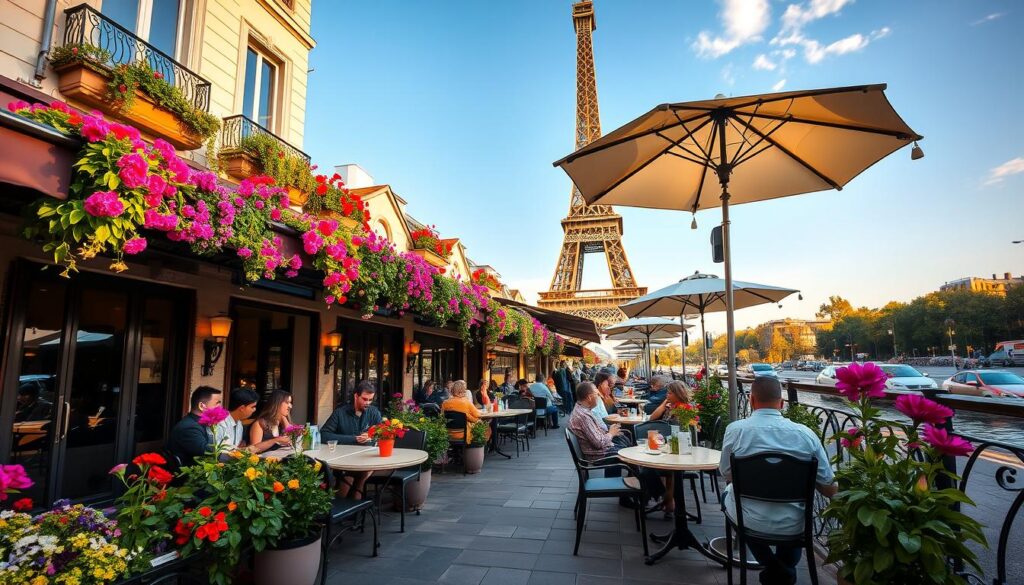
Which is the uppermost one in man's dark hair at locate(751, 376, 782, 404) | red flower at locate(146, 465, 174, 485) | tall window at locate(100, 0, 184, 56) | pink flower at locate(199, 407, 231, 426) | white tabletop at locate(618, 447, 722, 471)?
tall window at locate(100, 0, 184, 56)

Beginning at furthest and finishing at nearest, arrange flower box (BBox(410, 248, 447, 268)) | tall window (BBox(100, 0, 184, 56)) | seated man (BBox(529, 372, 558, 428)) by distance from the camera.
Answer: flower box (BBox(410, 248, 447, 268)), seated man (BBox(529, 372, 558, 428)), tall window (BBox(100, 0, 184, 56))

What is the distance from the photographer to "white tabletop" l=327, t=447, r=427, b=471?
3.58 m

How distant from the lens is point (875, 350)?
191 feet

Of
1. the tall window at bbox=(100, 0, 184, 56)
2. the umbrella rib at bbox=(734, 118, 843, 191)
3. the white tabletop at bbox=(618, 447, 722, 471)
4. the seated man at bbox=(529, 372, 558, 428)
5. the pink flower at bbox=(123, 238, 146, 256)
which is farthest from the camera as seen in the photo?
the seated man at bbox=(529, 372, 558, 428)

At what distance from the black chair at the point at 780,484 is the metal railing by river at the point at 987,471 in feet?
0.75

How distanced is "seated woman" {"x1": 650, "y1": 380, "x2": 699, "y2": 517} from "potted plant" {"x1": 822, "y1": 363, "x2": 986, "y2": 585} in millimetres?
1977

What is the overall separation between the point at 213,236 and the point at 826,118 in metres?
4.43

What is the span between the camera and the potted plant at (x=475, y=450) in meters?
6.53

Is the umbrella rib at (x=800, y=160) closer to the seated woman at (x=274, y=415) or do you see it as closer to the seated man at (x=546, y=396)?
the seated woman at (x=274, y=415)

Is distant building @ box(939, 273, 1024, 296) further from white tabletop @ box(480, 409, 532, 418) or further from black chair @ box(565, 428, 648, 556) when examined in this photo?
black chair @ box(565, 428, 648, 556)

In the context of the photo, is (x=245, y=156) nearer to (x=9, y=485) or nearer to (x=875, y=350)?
(x=9, y=485)

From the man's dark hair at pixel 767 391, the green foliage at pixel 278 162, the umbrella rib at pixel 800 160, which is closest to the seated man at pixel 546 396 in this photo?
the green foliage at pixel 278 162

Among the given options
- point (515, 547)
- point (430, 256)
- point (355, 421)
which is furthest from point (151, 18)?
point (515, 547)

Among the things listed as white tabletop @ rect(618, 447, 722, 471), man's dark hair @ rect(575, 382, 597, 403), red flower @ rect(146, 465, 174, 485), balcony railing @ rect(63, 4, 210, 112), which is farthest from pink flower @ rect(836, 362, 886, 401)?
balcony railing @ rect(63, 4, 210, 112)
